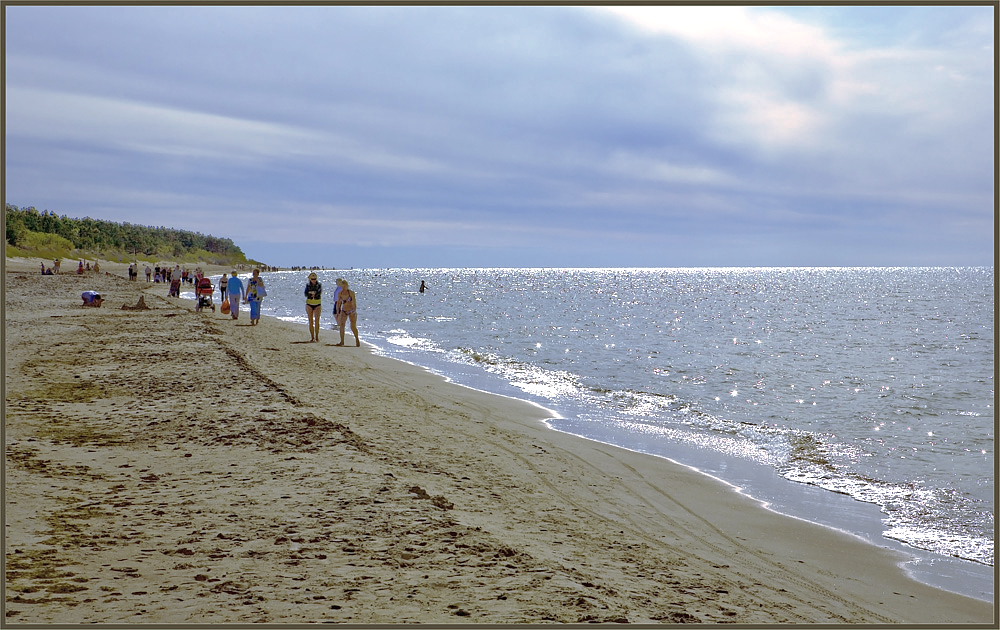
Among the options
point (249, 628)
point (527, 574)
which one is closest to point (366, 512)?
point (527, 574)

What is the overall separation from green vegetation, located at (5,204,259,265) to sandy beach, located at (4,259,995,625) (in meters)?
73.8

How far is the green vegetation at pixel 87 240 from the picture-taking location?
9050cm

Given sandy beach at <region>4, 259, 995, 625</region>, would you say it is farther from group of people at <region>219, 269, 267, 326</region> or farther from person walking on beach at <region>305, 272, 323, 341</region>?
group of people at <region>219, 269, 267, 326</region>

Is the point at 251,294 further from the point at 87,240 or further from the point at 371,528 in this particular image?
the point at 87,240

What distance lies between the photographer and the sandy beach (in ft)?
14.8

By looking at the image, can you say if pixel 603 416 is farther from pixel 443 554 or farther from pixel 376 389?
pixel 443 554

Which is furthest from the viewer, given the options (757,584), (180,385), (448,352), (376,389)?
(448,352)

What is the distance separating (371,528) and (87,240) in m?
142

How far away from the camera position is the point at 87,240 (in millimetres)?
125188

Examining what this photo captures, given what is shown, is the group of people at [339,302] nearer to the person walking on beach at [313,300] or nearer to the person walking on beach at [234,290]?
the person walking on beach at [313,300]

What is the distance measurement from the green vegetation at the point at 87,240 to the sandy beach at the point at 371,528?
73.8 m

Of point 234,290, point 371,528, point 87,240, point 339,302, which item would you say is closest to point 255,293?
point 234,290

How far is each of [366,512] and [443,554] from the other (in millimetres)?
1159

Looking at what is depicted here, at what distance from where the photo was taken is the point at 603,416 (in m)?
14.3
